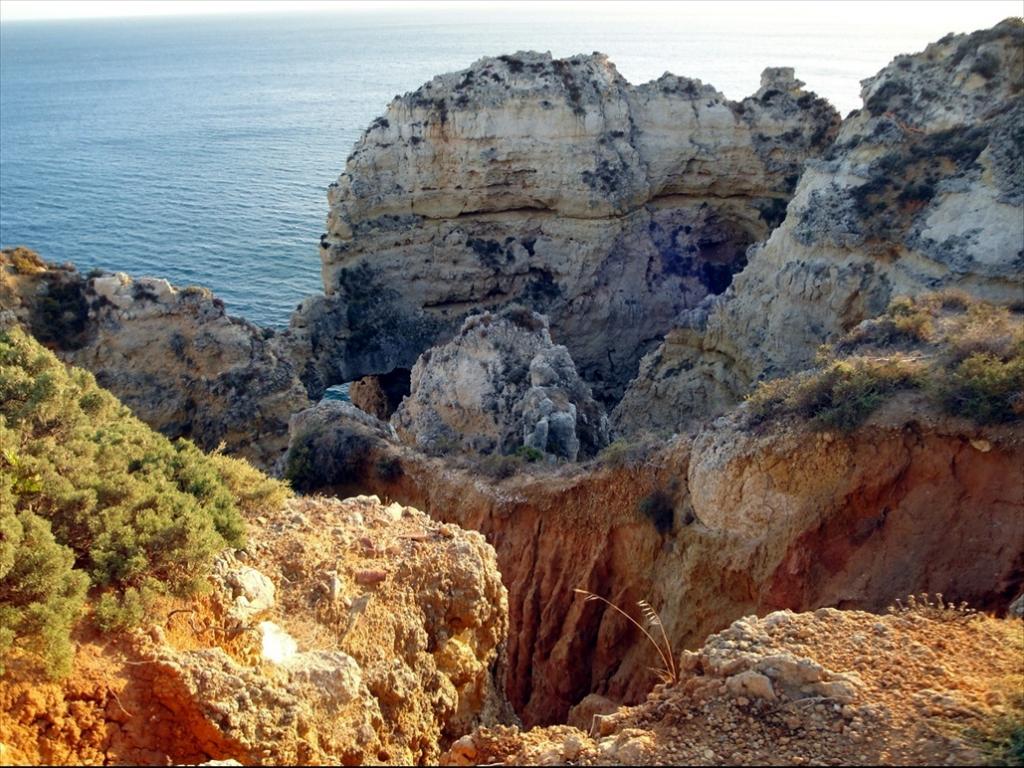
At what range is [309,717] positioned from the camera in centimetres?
734

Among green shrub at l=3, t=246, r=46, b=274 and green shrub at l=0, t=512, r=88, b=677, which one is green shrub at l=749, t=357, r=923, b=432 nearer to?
green shrub at l=0, t=512, r=88, b=677

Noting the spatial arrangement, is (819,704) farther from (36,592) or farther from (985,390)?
(985,390)

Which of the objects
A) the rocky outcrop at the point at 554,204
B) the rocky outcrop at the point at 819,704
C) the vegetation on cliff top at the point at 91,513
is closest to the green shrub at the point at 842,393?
the rocky outcrop at the point at 819,704

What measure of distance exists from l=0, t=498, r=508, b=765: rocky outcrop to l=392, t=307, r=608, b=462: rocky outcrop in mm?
9338

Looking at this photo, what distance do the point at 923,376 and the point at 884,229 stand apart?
928 centimetres

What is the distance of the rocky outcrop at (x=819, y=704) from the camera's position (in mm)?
6527

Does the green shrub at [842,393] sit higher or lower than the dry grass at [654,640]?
higher

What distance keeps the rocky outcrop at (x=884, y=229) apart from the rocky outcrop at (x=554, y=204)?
724cm

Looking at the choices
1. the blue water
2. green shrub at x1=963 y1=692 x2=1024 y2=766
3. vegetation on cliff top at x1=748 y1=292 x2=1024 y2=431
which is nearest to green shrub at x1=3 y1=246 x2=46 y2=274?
vegetation on cliff top at x1=748 y1=292 x2=1024 y2=431

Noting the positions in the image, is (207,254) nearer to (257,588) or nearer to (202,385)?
(202,385)

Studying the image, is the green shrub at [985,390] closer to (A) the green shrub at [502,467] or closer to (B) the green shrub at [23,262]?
(A) the green shrub at [502,467]

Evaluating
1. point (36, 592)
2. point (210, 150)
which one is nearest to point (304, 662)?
point (36, 592)

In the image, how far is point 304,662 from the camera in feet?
25.6

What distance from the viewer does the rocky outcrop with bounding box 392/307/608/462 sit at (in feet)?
67.5
